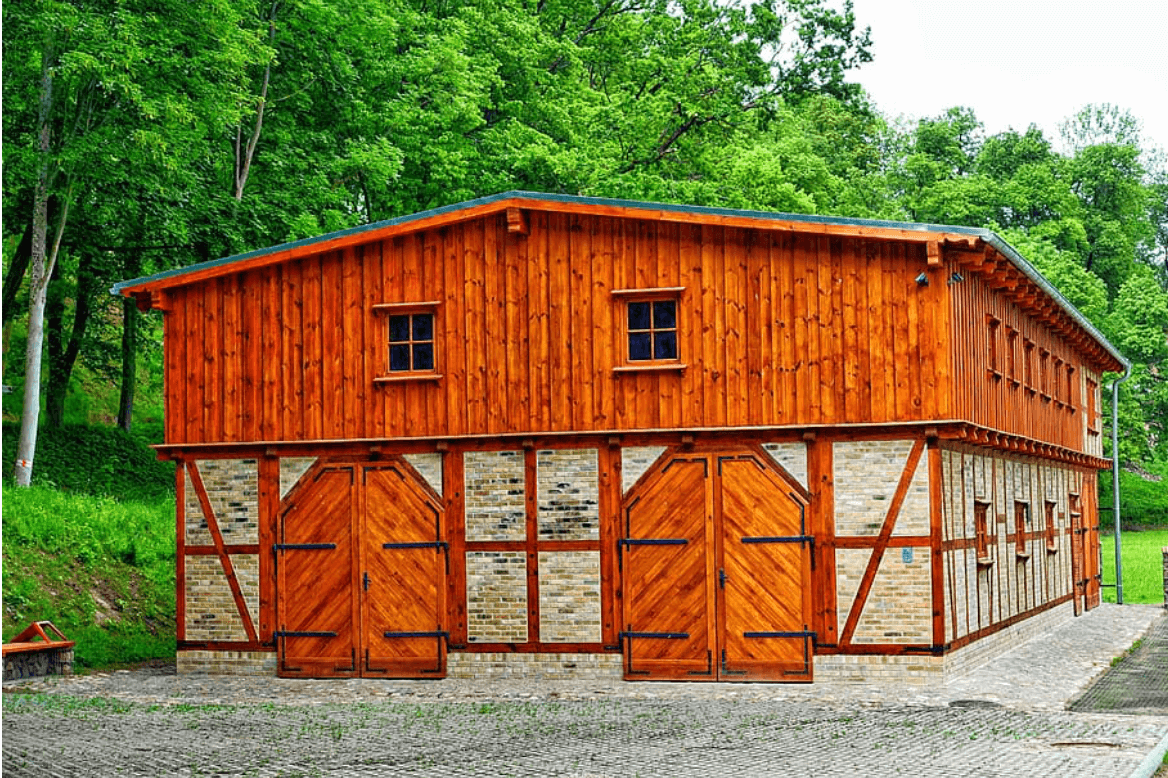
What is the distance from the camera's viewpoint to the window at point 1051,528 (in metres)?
25.8

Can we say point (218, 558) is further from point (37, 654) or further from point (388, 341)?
point (388, 341)

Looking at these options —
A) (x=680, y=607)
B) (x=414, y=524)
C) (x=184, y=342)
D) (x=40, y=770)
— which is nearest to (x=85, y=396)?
(x=184, y=342)

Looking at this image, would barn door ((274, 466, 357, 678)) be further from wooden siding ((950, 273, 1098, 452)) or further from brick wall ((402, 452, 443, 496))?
wooden siding ((950, 273, 1098, 452))

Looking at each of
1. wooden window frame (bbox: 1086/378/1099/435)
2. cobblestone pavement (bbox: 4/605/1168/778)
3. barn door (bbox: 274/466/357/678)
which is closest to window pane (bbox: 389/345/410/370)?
barn door (bbox: 274/466/357/678)

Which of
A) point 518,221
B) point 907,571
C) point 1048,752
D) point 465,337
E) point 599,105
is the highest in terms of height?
point 599,105

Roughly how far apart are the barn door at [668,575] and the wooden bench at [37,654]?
783 cm

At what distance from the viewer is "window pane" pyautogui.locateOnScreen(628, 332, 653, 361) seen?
18.5 m

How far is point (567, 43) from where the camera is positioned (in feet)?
123

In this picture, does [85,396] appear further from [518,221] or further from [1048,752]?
[1048,752]

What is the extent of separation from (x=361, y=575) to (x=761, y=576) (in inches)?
205

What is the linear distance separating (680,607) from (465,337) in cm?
440

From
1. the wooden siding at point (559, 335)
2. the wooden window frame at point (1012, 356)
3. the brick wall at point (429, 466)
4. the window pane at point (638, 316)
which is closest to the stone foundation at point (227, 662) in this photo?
the wooden siding at point (559, 335)

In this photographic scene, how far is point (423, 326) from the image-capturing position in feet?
63.8


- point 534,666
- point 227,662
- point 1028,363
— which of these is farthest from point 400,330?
point 1028,363
